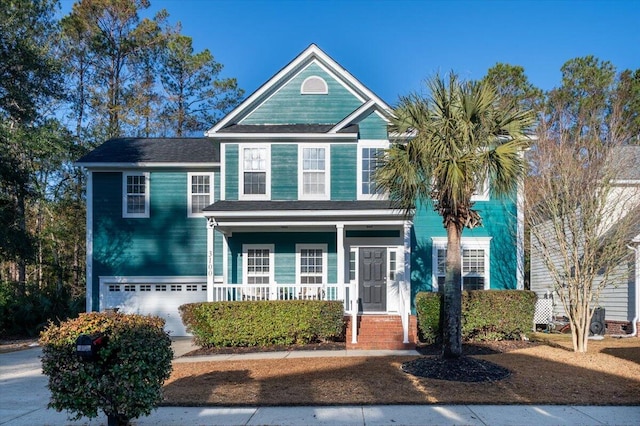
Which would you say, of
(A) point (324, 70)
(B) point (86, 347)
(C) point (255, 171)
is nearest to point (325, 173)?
(C) point (255, 171)

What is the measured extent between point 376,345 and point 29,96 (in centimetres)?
1781

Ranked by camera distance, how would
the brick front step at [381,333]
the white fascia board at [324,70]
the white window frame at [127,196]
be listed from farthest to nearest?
the white window frame at [127,196], the white fascia board at [324,70], the brick front step at [381,333]

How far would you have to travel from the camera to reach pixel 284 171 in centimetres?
1552

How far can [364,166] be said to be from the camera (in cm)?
1550

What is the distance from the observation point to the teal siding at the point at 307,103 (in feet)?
53.3

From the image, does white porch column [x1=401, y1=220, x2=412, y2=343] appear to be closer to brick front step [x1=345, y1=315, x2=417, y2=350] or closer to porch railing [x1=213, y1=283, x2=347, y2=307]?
brick front step [x1=345, y1=315, x2=417, y2=350]

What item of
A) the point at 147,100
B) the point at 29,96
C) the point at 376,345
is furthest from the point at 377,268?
the point at 147,100

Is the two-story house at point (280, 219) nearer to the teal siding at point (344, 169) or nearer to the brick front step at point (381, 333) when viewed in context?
the teal siding at point (344, 169)

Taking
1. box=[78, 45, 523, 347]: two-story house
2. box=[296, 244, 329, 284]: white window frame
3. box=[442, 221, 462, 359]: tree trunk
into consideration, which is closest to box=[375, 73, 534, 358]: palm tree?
box=[442, 221, 462, 359]: tree trunk

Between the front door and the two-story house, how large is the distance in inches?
1.2

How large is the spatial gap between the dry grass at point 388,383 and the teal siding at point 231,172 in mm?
6041

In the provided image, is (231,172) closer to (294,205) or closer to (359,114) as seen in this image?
(294,205)

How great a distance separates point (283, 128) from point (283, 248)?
12.4ft

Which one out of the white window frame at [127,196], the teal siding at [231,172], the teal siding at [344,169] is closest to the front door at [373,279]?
the teal siding at [344,169]
